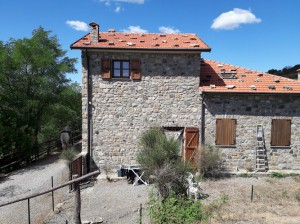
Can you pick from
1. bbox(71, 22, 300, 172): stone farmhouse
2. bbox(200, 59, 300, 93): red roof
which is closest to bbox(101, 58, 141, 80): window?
bbox(71, 22, 300, 172): stone farmhouse

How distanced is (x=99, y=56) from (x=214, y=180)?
7735mm

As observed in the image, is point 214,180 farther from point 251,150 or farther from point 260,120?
point 260,120

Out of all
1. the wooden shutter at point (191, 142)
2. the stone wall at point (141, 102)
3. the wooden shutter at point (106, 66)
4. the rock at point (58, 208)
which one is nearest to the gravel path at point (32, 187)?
the rock at point (58, 208)

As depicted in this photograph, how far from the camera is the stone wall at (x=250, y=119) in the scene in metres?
11.5

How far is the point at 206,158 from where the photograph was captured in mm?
11164

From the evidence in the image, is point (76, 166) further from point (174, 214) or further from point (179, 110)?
point (174, 214)

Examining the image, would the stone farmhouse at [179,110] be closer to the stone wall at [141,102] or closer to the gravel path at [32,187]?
the stone wall at [141,102]

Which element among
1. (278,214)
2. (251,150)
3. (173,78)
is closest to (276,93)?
(251,150)

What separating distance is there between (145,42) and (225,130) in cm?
577

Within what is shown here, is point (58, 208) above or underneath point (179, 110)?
underneath

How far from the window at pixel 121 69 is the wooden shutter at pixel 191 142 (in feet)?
11.5

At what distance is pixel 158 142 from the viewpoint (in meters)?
9.92

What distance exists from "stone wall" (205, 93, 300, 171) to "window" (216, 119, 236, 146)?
19 cm

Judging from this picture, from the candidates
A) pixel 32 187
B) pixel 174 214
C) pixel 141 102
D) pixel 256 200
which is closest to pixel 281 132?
pixel 256 200
